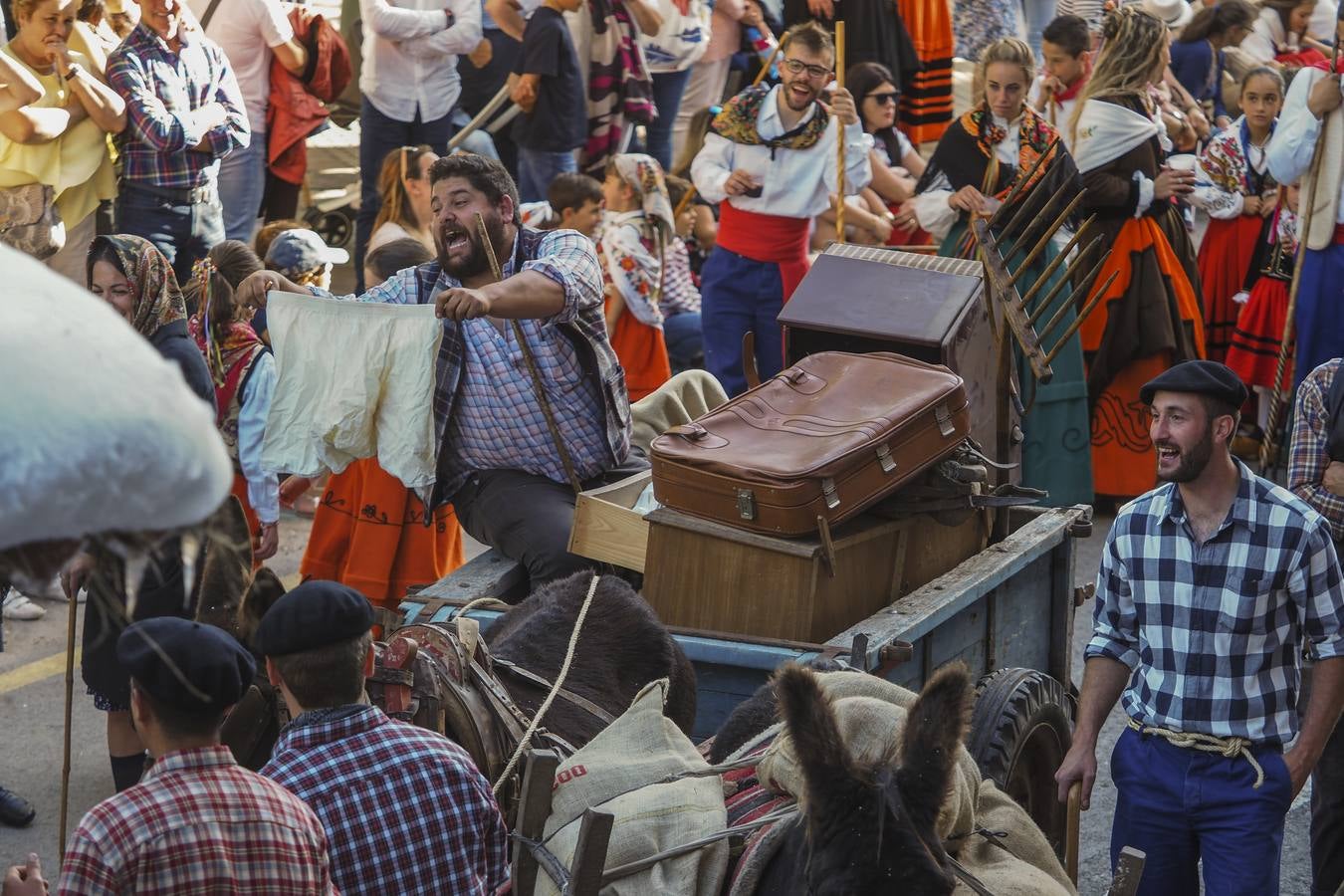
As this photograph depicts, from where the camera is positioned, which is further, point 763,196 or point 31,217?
point 763,196

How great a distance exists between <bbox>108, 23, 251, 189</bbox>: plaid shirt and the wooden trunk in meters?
4.04

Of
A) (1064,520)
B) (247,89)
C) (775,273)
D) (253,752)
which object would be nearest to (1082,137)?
(775,273)

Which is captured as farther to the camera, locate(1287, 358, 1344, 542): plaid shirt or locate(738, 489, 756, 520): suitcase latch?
locate(1287, 358, 1344, 542): plaid shirt

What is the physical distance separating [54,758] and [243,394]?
5.12ft

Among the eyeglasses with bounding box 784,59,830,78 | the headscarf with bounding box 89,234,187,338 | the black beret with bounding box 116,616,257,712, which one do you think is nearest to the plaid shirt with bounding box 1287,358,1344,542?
the black beret with bounding box 116,616,257,712

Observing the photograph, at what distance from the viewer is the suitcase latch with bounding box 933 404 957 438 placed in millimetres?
5196

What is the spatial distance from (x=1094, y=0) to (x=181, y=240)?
8.12 metres

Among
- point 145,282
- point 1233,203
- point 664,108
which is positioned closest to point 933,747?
point 145,282

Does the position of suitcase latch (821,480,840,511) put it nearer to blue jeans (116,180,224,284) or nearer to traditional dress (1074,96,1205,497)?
blue jeans (116,180,224,284)

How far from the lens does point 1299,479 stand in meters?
5.32

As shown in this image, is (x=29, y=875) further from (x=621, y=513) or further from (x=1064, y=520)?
(x=1064, y=520)

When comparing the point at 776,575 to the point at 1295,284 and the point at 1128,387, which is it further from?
the point at 1295,284

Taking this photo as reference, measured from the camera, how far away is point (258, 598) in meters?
4.27

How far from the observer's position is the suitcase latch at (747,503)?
484 cm
